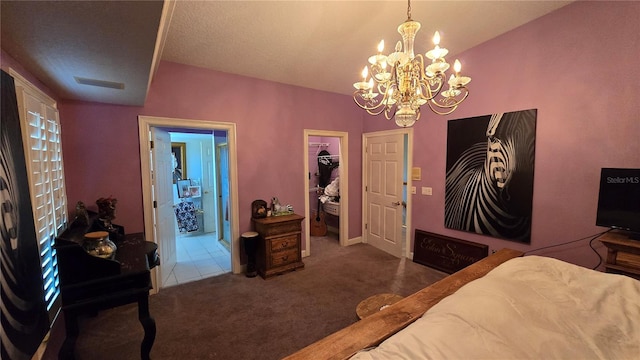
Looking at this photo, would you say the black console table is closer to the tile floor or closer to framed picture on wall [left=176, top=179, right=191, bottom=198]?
the tile floor

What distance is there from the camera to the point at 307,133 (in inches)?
153

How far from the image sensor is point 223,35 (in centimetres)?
240

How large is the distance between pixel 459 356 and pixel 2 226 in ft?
6.61

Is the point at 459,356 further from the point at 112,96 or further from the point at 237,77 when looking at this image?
the point at 237,77

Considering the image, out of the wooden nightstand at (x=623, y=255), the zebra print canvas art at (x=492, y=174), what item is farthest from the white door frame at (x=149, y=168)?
the wooden nightstand at (x=623, y=255)

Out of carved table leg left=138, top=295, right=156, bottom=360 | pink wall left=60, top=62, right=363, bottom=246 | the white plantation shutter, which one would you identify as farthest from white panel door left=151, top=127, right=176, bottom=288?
carved table leg left=138, top=295, right=156, bottom=360

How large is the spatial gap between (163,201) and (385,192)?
3.21 metres

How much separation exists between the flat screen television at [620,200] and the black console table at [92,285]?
3.55 m

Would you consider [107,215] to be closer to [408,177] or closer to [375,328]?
[375,328]

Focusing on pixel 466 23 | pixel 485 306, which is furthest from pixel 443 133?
pixel 485 306

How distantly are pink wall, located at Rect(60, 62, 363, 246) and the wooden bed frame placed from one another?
8.23 feet

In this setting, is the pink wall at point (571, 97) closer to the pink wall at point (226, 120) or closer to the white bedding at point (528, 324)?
the white bedding at point (528, 324)

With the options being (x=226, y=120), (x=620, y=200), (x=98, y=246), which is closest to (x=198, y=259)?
(x=226, y=120)

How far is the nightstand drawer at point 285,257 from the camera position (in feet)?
10.7
